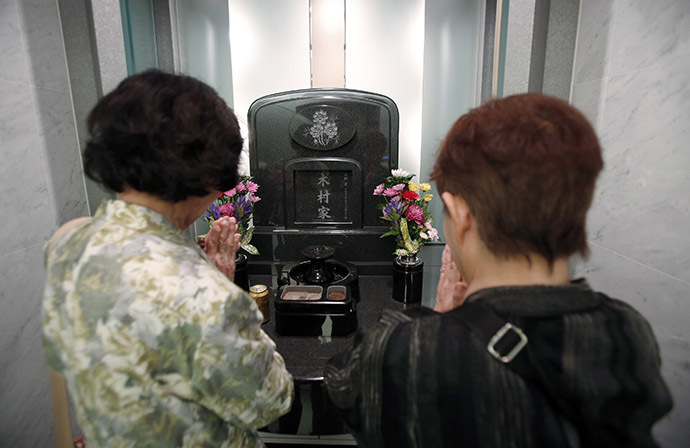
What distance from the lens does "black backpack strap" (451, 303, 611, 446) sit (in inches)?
15.6

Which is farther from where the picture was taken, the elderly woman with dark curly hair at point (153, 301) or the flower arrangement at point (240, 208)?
the flower arrangement at point (240, 208)

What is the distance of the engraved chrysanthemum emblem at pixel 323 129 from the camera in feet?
5.45

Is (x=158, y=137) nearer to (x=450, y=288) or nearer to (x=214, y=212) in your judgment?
(x=450, y=288)

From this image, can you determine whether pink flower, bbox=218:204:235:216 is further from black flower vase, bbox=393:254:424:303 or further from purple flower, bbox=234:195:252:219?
black flower vase, bbox=393:254:424:303

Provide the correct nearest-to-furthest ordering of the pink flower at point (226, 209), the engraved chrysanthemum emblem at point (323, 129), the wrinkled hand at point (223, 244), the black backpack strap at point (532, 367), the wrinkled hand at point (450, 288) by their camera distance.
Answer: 1. the black backpack strap at point (532, 367)
2. the wrinkled hand at point (450, 288)
3. the wrinkled hand at point (223, 244)
4. the pink flower at point (226, 209)
5. the engraved chrysanthemum emblem at point (323, 129)

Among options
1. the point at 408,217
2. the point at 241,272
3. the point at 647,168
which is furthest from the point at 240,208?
the point at 647,168

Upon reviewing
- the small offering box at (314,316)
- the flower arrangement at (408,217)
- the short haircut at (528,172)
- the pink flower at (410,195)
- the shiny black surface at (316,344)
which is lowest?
the shiny black surface at (316,344)

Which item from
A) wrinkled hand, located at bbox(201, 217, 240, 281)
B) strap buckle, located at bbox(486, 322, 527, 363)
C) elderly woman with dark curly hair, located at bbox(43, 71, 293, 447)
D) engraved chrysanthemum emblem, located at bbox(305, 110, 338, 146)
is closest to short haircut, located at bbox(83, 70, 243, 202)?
elderly woman with dark curly hair, located at bbox(43, 71, 293, 447)

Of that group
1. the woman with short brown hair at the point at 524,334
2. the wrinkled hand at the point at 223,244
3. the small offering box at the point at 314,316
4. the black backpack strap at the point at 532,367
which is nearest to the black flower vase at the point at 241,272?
the small offering box at the point at 314,316

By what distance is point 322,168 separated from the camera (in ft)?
5.58

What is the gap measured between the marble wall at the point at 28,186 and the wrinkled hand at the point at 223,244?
58 cm

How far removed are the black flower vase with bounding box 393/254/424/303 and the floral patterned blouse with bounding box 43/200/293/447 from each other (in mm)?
919

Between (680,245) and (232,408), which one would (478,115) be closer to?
(232,408)

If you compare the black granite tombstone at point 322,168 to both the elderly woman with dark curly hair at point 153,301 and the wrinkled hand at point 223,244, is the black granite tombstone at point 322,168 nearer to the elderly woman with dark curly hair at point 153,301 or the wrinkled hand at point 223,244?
the wrinkled hand at point 223,244
